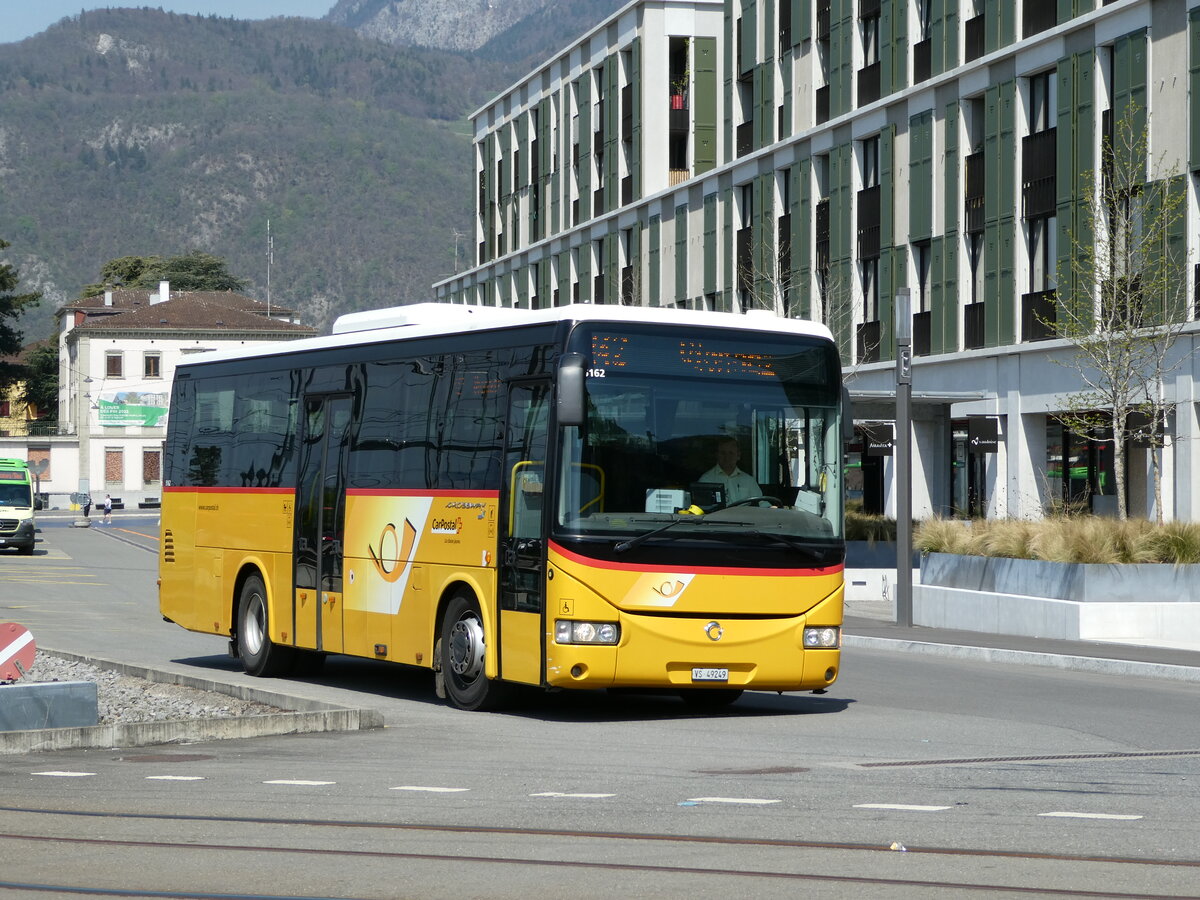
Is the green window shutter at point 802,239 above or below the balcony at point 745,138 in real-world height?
below

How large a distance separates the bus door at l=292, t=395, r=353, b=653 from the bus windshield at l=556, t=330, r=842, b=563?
12.0 ft

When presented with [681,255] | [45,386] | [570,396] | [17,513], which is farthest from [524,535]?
[45,386]

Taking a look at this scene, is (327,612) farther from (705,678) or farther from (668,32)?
(668,32)

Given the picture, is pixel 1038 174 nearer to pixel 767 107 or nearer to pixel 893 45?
pixel 893 45

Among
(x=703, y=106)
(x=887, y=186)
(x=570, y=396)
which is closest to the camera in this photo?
(x=570, y=396)

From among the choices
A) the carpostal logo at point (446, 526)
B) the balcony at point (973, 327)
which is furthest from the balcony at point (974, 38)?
the carpostal logo at point (446, 526)

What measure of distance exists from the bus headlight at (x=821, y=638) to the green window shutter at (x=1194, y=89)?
22.3 metres

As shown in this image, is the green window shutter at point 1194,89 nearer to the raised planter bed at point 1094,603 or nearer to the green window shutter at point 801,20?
the raised planter bed at point 1094,603

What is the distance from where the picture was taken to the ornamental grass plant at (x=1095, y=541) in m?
22.7

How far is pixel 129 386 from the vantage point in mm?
116875

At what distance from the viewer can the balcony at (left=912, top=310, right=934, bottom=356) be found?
146ft

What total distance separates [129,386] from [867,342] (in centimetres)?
7810

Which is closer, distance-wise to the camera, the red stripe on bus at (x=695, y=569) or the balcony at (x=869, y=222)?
the red stripe on bus at (x=695, y=569)

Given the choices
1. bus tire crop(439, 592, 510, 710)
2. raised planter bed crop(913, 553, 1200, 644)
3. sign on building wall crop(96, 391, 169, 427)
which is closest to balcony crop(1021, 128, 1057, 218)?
raised planter bed crop(913, 553, 1200, 644)
